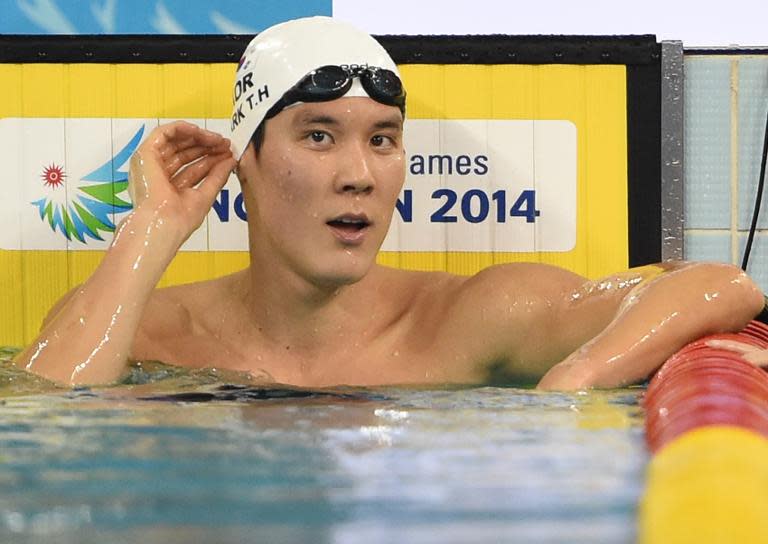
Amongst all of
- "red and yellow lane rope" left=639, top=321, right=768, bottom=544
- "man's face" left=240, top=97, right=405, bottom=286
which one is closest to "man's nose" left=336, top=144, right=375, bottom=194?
"man's face" left=240, top=97, right=405, bottom=286

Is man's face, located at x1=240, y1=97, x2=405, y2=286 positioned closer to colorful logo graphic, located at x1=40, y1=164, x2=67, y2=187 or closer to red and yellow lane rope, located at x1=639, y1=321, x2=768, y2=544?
red and yellow lane rope, located at x1=639, y1=321, x2=768, y2=544

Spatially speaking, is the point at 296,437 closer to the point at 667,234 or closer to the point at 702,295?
the point at 702,295

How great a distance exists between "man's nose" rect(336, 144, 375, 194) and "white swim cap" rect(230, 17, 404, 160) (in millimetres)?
158

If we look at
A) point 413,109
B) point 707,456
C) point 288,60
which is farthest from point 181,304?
point 707,456

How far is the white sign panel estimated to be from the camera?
131 inches

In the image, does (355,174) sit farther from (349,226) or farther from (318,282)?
(318,282)

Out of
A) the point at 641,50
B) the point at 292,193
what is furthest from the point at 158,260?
the point at 641,50

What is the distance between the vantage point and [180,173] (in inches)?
109

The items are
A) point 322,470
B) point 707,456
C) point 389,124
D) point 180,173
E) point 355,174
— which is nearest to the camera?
point 707,456

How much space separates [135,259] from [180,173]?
13.3 inches

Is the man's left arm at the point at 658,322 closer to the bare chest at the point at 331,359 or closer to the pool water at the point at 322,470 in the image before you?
the pool water at the point at 322,470

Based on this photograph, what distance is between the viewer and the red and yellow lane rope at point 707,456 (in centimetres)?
96

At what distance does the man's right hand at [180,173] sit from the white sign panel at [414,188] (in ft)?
1.78

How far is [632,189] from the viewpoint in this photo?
11.0 feet
